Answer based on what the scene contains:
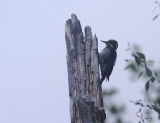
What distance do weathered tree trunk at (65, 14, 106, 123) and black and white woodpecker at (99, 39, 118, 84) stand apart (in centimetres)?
254

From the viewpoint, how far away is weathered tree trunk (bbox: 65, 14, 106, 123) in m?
5.46

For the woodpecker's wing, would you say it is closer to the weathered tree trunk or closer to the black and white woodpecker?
the black and white woodpecker

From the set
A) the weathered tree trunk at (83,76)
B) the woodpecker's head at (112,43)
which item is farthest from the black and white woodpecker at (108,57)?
the weathered tree trunk at (83,76)

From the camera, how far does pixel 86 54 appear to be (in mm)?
5918

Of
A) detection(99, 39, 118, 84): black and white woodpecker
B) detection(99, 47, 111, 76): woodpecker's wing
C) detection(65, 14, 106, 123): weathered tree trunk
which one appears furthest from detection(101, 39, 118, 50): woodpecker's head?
detection(65, 14, 106, 123): weathered tree trunk

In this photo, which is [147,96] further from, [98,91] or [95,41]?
[95,41]

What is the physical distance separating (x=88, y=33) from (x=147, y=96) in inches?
69.1

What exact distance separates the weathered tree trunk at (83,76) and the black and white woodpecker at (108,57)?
254cm

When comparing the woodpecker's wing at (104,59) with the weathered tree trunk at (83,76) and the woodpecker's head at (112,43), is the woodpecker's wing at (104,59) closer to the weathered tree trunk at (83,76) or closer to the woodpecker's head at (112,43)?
the woodpecker's head at (112,43)

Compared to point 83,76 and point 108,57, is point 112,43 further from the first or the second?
point 83,76

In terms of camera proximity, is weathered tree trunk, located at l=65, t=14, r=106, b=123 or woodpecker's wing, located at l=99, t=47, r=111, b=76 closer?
weathered tree trunk, located at l=65, t=14, r=106, b=123

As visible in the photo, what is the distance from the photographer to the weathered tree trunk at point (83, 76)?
5461mm

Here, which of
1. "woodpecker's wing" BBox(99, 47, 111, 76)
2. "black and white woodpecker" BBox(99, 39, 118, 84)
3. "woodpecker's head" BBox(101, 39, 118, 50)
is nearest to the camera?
"woodpecker's wing" BBox(99, 47, 111, 76)

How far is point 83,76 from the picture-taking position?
5660mm
